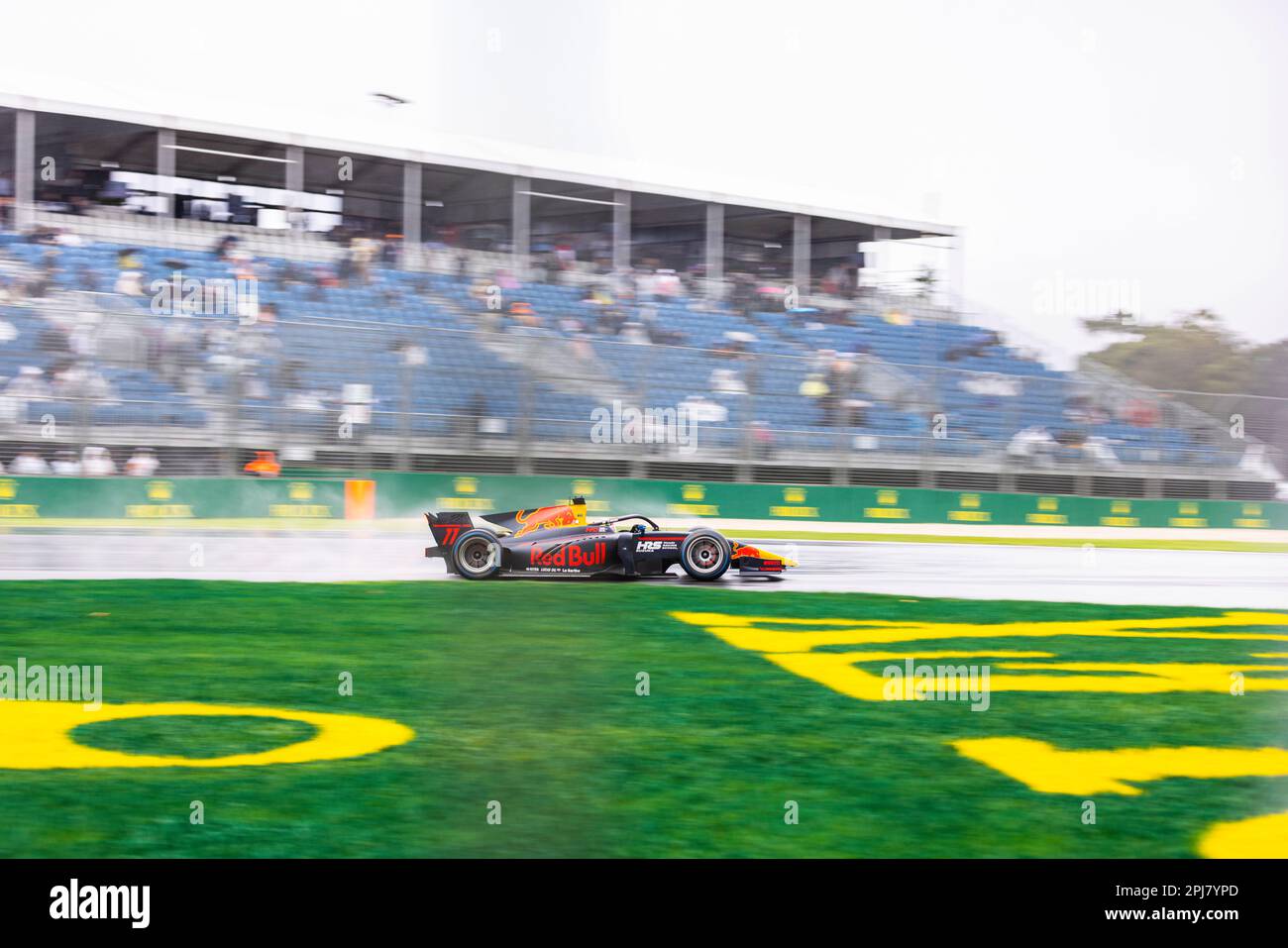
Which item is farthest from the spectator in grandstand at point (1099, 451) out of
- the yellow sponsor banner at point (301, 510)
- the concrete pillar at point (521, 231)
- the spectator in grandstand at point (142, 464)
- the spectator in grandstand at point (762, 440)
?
the spectator in grandstand at point (142, 464)

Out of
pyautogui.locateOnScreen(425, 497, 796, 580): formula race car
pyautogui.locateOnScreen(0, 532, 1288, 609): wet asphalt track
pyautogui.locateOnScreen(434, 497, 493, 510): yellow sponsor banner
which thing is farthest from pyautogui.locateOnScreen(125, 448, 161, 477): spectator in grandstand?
pyautogui.locateOnScreen(425, 497, 796, 580): formula race car

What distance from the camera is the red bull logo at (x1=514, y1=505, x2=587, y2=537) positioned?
880 cm

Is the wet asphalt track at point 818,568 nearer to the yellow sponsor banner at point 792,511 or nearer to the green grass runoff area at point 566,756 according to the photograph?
the yellow sponsor banner at point 792,511

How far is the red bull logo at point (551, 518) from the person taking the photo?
8.80 metres

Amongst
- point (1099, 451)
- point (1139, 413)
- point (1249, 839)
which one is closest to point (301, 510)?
point (1099, 451)

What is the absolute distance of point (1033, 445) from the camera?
1563 centimetres

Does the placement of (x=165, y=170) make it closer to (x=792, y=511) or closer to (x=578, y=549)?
(x=792, y=511)

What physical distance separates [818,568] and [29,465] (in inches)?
284
